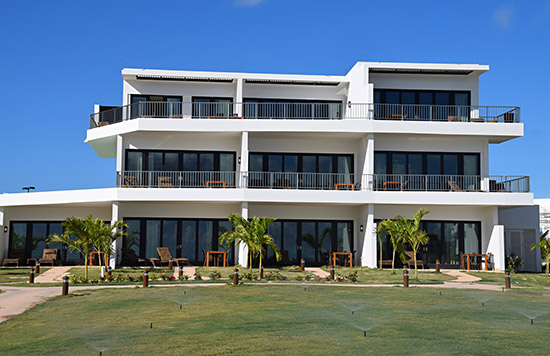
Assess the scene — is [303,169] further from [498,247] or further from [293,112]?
[498,247]

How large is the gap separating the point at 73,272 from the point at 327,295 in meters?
12.5

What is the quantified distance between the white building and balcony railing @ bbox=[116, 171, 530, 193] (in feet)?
0.19

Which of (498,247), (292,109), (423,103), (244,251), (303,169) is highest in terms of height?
(423,103)

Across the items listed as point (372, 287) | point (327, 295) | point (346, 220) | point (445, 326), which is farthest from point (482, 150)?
point (445, 326)

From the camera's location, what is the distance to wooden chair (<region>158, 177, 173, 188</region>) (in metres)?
29.0

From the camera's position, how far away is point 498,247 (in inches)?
1145

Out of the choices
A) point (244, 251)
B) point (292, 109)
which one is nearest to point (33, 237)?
point (244, 251)

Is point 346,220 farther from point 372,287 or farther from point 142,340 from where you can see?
point 142,340

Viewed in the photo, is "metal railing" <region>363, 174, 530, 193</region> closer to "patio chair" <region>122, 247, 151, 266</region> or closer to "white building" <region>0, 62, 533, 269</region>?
"white building" <region>0, 62, 533, 269</region>

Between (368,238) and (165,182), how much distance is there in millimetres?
10323

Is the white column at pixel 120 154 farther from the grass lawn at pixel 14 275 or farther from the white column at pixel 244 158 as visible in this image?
the white column at pixel 244 158

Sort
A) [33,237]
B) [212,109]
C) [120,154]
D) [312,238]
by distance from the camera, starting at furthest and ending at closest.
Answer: [212,109] → [33,237] → [312,238] → [120,154]

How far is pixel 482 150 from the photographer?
3083 cm

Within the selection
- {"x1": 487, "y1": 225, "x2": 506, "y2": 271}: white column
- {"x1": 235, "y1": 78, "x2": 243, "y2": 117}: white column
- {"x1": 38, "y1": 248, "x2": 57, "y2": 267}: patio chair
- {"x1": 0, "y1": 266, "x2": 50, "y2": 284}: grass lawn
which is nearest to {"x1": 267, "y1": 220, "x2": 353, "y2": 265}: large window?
{"x1": 235, "y1": 78, "x2": 243, "y2": 117}: white column
